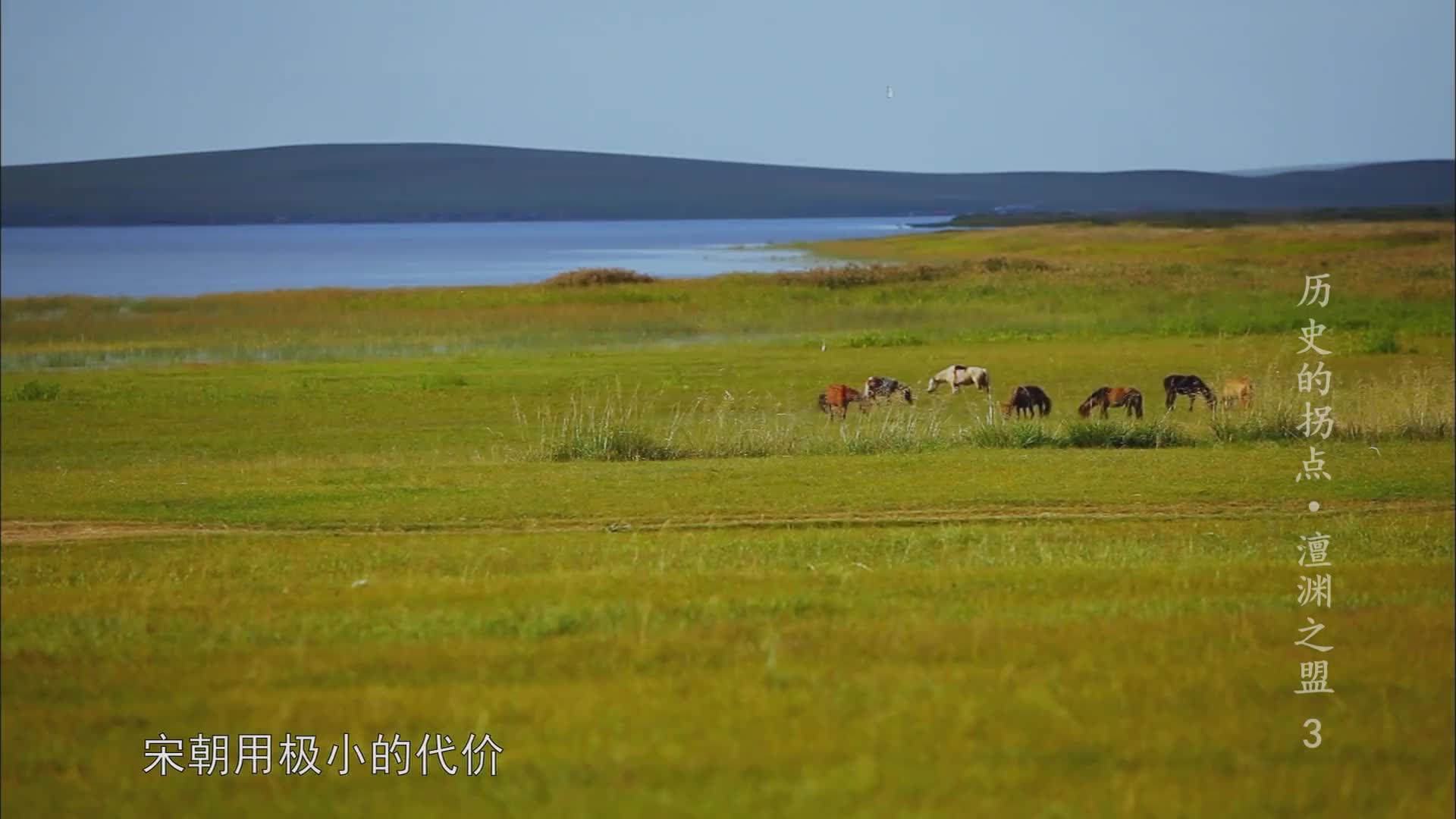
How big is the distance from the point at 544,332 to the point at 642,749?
35660mm

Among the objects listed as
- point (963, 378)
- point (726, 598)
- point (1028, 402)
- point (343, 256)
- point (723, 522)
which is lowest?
point (963, 378)

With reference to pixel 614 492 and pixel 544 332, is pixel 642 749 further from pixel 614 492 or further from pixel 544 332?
pixel 544 332

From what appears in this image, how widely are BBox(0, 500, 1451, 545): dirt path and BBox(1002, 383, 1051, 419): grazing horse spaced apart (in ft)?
28.0

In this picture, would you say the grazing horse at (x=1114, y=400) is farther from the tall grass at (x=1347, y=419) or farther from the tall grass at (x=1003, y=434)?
the tall grass at (x=1347, y=419)

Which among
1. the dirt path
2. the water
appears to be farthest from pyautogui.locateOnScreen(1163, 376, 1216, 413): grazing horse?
the water

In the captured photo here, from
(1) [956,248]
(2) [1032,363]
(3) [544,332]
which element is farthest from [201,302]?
(1) [956,248]

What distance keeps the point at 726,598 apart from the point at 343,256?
68.6 metres

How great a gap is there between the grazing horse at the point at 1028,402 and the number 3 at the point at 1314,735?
54.7 feet

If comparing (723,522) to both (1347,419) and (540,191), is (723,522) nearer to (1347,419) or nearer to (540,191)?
(1347,419)

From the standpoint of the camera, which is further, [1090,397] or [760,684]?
[1090,397]

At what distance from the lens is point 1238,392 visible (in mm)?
22922

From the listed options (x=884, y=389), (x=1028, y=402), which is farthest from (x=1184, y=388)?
(x=884, y=389)

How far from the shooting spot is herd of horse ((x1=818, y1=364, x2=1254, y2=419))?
22984 mm

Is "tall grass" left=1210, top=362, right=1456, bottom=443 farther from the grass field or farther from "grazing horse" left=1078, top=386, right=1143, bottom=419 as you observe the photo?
"grazing horse" left=1078, top=386, right=1143, bottom=419
